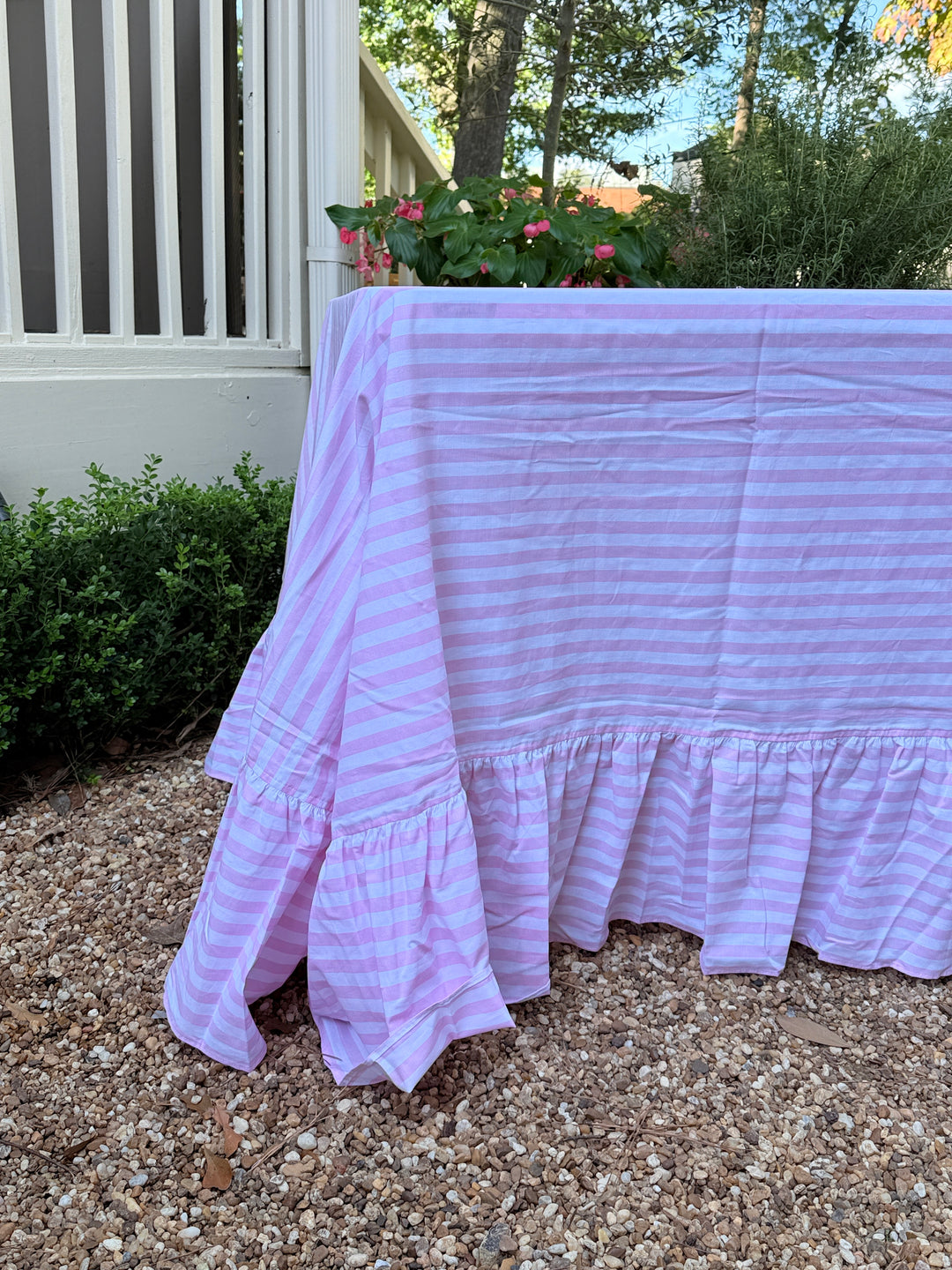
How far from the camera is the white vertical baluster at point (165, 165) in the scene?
8.67ft

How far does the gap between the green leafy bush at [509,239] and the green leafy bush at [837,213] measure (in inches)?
13.2

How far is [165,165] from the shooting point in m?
2.69

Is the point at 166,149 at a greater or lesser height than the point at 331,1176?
greater

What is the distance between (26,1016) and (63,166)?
6.94ft

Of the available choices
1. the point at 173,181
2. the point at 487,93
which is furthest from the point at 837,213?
the point at 487,93

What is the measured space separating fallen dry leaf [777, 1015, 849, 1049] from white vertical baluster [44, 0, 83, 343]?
91.4 inches

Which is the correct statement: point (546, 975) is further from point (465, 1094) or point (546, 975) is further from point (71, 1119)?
point (71, 1119)

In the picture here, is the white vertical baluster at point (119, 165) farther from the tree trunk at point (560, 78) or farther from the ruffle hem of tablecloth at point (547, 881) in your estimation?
the tree trunk at point (560, 78)

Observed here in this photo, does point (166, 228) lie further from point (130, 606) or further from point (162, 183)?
point (130, 606)

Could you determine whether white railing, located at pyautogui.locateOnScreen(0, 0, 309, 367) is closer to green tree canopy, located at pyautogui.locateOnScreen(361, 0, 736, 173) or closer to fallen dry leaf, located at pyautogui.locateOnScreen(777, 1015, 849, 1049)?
fallen dry leaf, located at pyautogui.locateOnScreen(777, 1015, 849, 1049)

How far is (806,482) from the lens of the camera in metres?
1.27

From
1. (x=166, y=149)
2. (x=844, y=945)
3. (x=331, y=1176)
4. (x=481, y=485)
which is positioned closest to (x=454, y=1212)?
(x=331, y=1176)

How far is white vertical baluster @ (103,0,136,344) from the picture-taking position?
2506mm

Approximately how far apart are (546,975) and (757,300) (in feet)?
3.23
